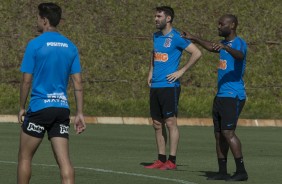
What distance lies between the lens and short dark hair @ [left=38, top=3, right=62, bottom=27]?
954 cm

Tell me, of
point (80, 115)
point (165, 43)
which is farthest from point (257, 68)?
point (80, 115)

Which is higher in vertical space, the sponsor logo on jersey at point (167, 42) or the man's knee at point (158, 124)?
the sponsor logo on jersey at point (167, 42)

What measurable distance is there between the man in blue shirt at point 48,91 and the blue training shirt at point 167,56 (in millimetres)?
5281

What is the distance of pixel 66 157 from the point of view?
9.52m

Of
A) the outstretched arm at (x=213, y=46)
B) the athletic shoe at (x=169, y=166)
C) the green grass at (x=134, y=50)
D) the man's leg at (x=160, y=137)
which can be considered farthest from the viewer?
the green grass at (x=134, y=50)

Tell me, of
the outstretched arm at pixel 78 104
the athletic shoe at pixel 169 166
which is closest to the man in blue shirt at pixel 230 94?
the athletic shoe at pixel 169 166

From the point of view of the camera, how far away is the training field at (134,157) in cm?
1323

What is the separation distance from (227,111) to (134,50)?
70.3 feet

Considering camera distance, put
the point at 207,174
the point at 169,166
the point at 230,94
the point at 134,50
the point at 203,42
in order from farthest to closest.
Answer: the point at 134,50, the point at 169,166, the point at 207,174, the point at 230,94, the point at 203,42

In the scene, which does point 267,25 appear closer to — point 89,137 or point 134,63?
point 134,63

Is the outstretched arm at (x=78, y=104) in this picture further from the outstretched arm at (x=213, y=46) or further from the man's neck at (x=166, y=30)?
the man's neck at (x=166, y=30)

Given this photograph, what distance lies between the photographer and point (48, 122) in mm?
9539

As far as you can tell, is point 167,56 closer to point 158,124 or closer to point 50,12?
point 158,124

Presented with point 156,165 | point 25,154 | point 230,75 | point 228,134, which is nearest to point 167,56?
point 156,165
